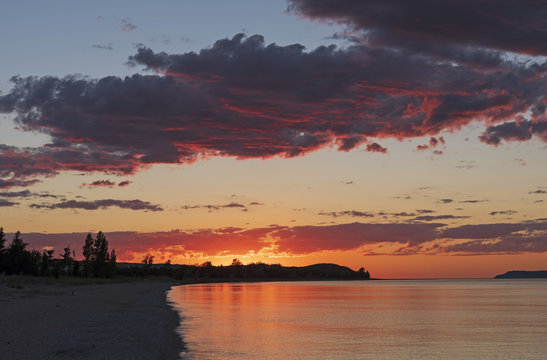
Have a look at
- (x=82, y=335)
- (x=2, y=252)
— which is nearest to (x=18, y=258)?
(x=2, y=252)

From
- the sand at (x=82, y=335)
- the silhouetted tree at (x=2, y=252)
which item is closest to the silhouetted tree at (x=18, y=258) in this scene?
the silhouetted tree at (x=2, y=252)

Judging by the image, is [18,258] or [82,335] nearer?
[82,335]

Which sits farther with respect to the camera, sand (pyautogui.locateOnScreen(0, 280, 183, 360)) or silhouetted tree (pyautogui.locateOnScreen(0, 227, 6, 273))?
silhouetted tree (pyautogui.locateOnScreen(0, 227, 6, 273))

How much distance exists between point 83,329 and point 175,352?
29.7 ft

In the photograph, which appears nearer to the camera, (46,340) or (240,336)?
(46,340)

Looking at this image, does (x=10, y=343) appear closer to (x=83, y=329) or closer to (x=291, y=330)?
(x=83, y=329)

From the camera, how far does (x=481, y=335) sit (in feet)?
172

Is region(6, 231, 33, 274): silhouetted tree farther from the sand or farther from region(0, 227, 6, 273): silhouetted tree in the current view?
the sand

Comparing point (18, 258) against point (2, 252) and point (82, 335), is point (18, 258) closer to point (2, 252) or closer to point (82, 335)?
point (2, 252)

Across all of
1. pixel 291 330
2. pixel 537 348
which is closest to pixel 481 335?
pixel 537 348

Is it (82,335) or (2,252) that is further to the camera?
(2,252)

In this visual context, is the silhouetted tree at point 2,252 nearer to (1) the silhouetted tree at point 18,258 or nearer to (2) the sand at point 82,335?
(1) the silhouetted tree at point 18,258

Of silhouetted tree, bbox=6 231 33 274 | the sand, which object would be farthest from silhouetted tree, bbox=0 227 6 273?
the sand

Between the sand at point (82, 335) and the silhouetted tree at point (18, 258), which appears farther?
the silhouetted tree at point (18, 258)
